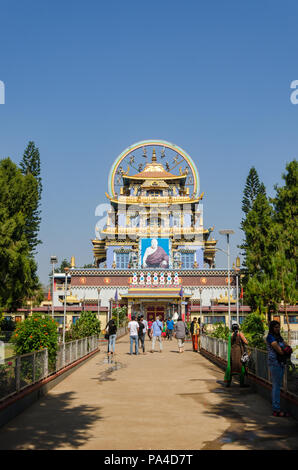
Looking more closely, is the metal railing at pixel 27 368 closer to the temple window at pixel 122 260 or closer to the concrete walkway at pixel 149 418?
the concrete walkway at pixel 149 418

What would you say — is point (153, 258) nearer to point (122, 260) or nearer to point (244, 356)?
point (122, 260)

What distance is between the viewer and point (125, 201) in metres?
70.8

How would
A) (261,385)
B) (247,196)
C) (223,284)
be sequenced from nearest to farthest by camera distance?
(261,385) → (223,284) → (247,196)

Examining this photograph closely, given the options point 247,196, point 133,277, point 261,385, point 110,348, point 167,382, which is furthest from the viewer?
point 247,196

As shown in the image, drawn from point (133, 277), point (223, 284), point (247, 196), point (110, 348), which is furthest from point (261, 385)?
point (247, 196)

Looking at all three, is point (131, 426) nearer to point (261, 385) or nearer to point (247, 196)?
point (261, 385)

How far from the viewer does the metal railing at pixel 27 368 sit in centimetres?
961

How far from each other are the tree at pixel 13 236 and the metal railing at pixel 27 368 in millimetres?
12522

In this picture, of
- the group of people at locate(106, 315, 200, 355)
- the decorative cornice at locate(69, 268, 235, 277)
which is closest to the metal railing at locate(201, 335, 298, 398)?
the group of people at locate(106, 315, 200, 355)

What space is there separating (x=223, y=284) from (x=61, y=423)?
52.5 meters

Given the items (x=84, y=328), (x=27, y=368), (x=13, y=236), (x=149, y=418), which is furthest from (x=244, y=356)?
(x=13, y=236)

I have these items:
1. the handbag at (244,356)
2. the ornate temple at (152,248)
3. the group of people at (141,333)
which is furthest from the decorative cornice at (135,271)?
the handbag at (244,356)

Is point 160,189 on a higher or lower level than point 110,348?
higher

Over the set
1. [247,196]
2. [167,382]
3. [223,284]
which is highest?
[247,196]
